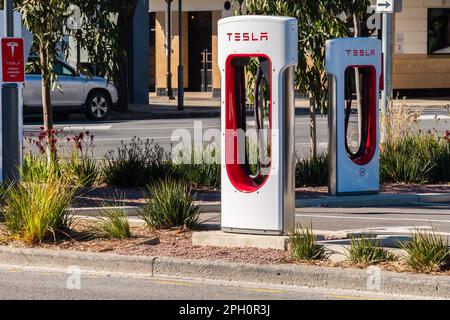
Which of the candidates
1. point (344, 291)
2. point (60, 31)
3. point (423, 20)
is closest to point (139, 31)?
point (423, 20)

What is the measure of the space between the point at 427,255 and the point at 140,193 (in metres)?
6.77

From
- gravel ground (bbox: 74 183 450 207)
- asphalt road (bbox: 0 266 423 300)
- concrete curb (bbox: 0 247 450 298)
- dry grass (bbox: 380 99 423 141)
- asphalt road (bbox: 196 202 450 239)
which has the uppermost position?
dry grass (bbox: 380 99 423 141)

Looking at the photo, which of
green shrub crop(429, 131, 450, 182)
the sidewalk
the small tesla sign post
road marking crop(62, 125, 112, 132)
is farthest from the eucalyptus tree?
the sidewalk

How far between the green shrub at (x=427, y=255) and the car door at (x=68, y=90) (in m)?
21.5

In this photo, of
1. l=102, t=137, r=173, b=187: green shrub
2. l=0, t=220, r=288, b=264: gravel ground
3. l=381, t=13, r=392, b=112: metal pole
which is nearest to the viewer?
l=0, t=220, r=288, b=264: gravel ground

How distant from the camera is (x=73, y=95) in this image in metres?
31.3

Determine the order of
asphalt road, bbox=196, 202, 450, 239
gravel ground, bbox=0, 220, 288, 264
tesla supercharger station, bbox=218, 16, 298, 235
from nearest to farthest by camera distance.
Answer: gravel ground, bbox=0, 220, 288, 264 → tesla supercharger station, bbox=218, 16, 298, 235 → asphalt road, bbox=196, 202, 450, 239

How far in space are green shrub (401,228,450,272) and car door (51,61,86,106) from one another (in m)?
21.5

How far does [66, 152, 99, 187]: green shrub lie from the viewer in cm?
1666

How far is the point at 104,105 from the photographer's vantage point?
105ft

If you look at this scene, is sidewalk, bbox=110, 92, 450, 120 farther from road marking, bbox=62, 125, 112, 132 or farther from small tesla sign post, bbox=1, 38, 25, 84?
small tesla sign post, bbox=1, 38, 25, 84

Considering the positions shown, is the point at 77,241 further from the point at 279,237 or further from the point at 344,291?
the point at 344,291

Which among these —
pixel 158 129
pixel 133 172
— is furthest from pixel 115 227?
pixel 158 129

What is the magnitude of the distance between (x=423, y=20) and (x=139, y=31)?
34.5 feet
